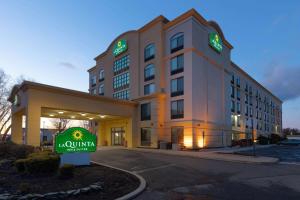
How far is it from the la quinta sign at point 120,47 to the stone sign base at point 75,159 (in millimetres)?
29149

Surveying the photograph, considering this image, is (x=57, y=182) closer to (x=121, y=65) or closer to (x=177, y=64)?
(x=177, y=64)

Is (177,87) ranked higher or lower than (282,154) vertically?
higher

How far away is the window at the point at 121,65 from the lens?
39.8 m

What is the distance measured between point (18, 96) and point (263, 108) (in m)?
60.4

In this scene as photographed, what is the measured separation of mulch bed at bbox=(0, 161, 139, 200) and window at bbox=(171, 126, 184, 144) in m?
19.8

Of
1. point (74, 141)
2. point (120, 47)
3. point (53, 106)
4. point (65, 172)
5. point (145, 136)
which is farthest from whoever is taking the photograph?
point (120, 47)

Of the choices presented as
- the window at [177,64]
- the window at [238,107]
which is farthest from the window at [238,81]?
the window at [177,64]

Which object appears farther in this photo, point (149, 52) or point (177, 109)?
point (149, 52)

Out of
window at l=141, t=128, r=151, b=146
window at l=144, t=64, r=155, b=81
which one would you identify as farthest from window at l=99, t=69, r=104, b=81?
window at l=141, t=128, r=151, b=146

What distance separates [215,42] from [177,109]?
43.0 feet

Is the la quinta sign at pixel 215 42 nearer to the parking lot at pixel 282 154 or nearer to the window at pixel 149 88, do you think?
the window at pixel 149 88

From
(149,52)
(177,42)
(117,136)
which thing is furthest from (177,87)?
(117,136)

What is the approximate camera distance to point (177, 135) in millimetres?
30625

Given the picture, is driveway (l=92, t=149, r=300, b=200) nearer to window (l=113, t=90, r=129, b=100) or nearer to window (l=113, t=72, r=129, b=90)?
window (l=113, t=90, r=129, b=100)
